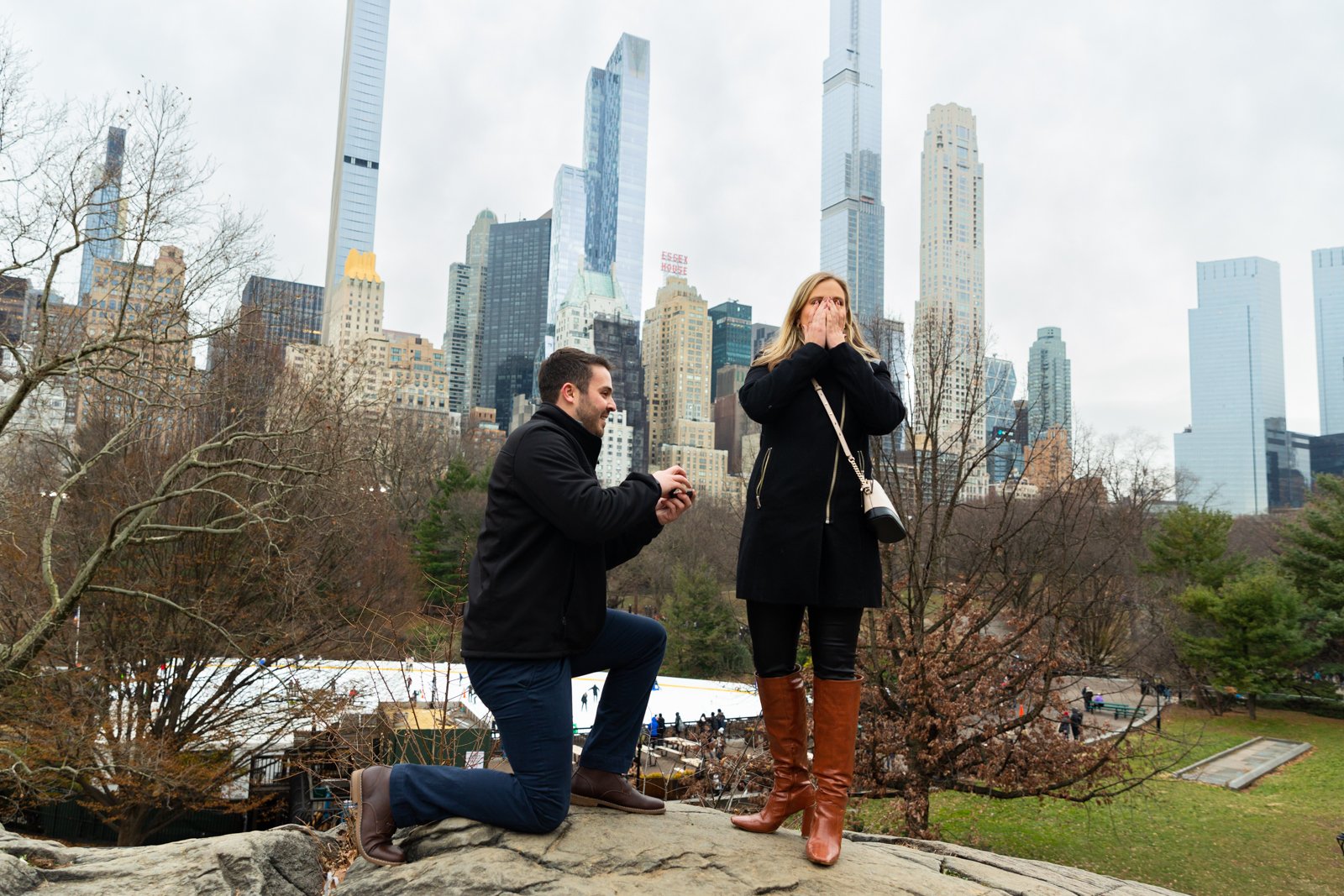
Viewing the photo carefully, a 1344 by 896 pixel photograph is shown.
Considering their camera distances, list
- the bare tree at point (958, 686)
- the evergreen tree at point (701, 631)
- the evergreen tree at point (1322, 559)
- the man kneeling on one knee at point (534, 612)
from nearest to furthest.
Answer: the man kneeling on one knee at point (534, 612) < the bare tree at point (958, 686) < the evergreen tree at point (1322, 559) < the evergreen tree at point (701, 631)

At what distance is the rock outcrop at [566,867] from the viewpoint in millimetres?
2873

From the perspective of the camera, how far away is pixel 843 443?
326 cm

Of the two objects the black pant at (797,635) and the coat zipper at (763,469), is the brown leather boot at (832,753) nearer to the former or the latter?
the black pant at (797,635)

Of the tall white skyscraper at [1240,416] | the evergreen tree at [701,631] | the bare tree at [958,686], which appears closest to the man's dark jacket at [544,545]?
the bare tree at [958,686]

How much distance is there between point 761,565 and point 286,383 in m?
18.7

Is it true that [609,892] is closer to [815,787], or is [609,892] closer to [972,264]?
[815,787]

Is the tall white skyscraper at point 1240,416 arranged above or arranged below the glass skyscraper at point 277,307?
above

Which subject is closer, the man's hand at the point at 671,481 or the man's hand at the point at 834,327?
the man's hand at the point at 671,481

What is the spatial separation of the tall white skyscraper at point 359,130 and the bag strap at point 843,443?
171 m

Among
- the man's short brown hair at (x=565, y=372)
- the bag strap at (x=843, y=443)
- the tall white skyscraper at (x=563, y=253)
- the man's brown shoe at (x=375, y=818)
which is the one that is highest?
the tall white skyscraper at (x=563, y=253)

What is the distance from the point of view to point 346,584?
19.0 m

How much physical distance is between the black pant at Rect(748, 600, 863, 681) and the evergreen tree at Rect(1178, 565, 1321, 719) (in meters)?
29.0

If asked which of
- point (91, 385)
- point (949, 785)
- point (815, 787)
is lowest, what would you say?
point (949, 785)

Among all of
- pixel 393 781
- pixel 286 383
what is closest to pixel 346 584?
pixel 286 383
